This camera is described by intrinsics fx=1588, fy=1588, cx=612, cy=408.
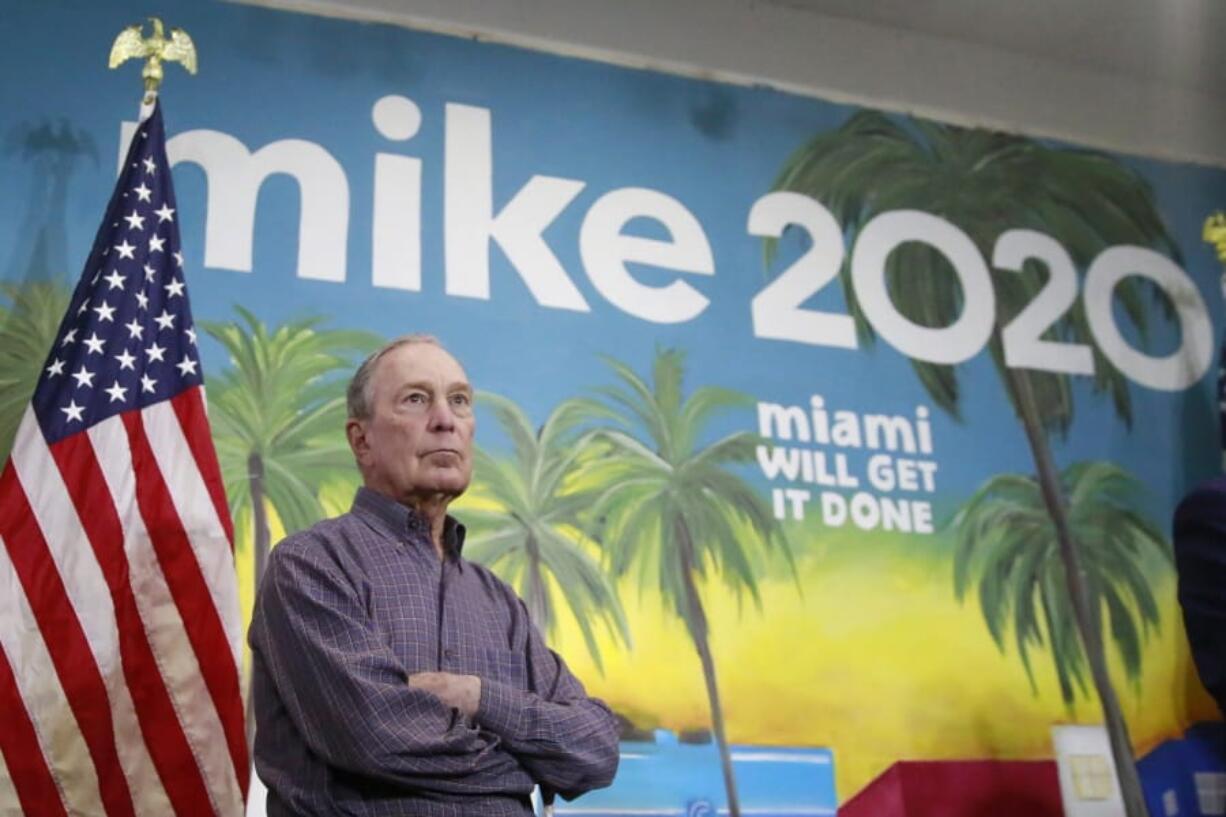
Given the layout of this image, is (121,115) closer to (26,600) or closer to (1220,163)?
(26,600)

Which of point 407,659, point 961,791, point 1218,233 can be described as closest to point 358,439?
point 407,659

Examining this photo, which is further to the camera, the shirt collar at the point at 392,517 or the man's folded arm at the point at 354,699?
the shirt collar at the point at 392,517

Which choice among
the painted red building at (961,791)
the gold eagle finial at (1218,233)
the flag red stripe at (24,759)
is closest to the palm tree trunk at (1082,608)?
the painted red building at (961,791)

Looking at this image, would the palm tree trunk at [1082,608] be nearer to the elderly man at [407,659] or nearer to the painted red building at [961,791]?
the painted red building at [961,791]

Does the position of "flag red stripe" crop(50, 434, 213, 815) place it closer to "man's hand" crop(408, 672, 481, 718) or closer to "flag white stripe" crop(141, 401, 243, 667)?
"flag white stripe" crop(141, 401, 243, 667)

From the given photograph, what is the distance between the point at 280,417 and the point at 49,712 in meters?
0.81

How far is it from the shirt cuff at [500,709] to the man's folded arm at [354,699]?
0.9 inches

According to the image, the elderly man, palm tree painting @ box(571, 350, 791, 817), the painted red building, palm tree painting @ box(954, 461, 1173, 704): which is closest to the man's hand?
the elderly man

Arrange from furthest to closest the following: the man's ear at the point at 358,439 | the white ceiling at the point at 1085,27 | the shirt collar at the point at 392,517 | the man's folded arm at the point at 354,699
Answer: the white ceiling at the point at 1085,27 → the man's ear at the point at 358,439 → the shirt collar at the point at 392,517 → the man's folded arm at the point at 354,699

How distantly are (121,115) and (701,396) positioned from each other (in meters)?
1.41

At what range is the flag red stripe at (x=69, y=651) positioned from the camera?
2707mm

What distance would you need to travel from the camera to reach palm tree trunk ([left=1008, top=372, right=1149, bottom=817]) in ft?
12.1

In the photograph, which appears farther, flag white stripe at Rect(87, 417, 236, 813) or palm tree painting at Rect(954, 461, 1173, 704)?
palm tree painting at Rect(954, 461, 1173, 704)

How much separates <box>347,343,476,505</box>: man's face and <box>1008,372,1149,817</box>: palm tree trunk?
1815 millimetres
